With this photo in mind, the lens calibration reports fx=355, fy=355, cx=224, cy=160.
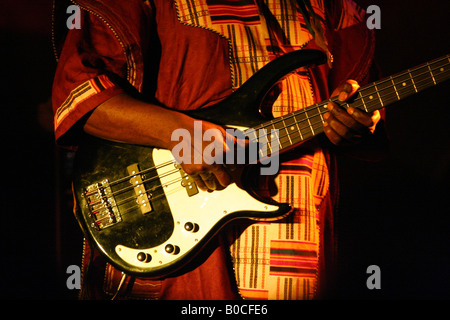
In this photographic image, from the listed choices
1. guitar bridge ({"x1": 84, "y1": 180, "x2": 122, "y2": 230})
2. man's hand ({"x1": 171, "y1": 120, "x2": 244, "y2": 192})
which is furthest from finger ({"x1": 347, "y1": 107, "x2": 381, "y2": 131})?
guitar bridge ({"x1": 84, "y1": 180, "x2": 122, "y2": 230})

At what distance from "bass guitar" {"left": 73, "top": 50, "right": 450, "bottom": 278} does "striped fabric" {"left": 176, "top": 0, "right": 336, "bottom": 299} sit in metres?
0.07

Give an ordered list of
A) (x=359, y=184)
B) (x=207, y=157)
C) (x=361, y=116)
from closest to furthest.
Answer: (x=207, y=157) < (x=361, y=116) < (x=359, y=184)

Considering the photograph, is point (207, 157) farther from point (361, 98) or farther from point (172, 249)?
point (361, 98)

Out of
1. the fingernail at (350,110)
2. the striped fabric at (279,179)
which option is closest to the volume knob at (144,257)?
the striped fabric at (279,179)

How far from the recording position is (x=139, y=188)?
0.99m

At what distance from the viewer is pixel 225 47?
3.43ft

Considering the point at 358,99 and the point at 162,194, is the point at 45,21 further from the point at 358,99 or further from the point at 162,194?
the point at 358,99

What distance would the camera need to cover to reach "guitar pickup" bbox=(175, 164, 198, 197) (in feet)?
3.22

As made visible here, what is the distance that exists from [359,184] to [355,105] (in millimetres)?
1439

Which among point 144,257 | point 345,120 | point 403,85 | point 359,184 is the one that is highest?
point 403,85

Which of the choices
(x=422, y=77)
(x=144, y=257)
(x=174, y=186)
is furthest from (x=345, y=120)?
(x=144, y=257)

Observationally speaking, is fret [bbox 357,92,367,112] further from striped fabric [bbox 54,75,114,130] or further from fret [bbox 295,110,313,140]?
striped fabric [bbox 54,75,114,130]
